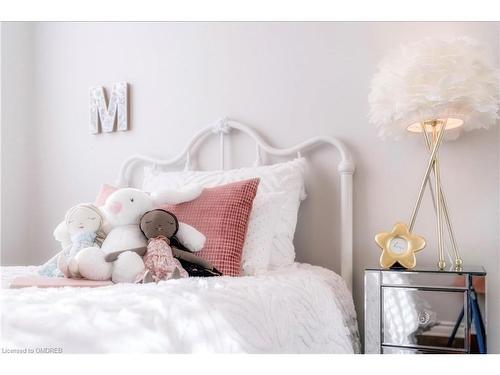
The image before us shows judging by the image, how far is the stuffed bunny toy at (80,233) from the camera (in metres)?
1.68

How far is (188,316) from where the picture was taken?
107cm

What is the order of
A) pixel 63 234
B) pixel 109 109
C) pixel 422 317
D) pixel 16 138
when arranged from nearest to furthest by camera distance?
1. pixel 422 317
2. pixel 63 234
3. pixel 109 109
4. pixel 16 138

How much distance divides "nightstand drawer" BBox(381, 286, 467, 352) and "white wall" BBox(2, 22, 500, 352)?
37cm

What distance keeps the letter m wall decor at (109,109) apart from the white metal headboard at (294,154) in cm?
25

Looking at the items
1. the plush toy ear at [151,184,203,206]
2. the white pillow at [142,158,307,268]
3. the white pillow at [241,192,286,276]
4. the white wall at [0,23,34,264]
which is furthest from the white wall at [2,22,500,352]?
the plush toy ear at [151,184,203,206]

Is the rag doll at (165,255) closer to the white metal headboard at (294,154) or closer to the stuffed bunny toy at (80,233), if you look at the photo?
the stuffed bunny toy at (80,233)

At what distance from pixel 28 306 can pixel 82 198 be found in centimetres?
195

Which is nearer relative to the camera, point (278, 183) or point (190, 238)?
point (190, 238)

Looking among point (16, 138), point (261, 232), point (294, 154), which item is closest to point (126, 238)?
point (261, 232)

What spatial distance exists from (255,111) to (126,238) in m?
0.96

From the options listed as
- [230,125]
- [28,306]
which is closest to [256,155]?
[230,125]

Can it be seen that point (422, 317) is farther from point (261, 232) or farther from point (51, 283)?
point (51, 283)

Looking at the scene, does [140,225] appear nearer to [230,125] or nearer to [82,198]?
[230,125]

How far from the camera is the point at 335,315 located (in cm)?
168
